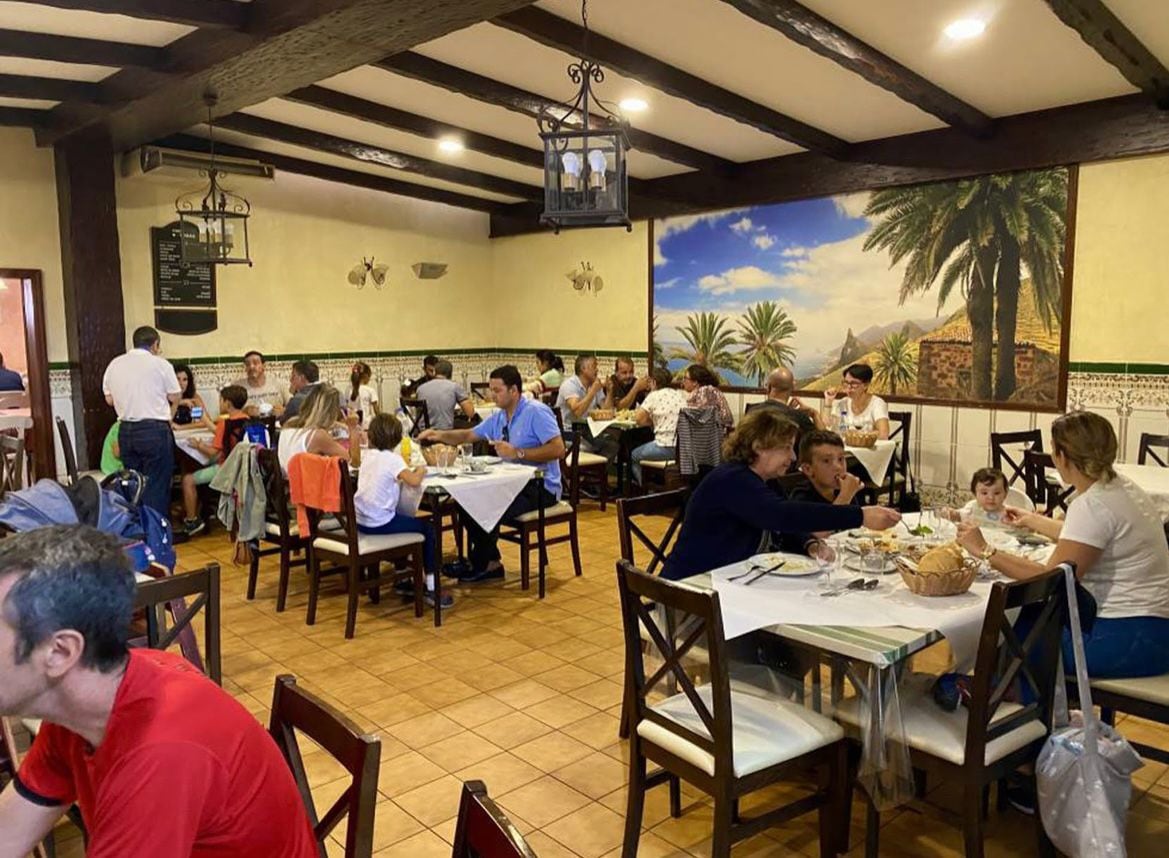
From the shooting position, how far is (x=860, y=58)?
5.26 meters

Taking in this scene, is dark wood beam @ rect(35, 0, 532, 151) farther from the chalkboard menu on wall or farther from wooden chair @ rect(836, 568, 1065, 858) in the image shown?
wooden chair @ rect(836, 568, 1065, 858)

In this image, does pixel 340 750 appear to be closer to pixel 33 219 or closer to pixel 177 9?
pixel 177 9

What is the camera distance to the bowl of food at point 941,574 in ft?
9.00

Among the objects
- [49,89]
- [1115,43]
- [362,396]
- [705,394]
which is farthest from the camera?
[362,396]

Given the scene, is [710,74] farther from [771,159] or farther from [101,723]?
[101,723]

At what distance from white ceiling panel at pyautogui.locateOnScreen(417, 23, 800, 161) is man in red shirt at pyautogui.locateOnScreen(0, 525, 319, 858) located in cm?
486

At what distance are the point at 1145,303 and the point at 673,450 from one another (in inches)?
138

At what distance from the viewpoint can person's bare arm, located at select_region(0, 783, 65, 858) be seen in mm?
1474

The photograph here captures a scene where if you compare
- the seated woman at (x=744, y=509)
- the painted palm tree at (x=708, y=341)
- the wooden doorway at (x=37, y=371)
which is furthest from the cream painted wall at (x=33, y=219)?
the seated woman at (x=744, y=509)

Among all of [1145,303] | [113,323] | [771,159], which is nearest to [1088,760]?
[1145,303]

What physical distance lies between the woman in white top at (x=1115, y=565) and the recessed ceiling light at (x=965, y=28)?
3.00 metres

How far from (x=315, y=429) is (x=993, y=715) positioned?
150 inches

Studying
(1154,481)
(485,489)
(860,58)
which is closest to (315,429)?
(485,489)

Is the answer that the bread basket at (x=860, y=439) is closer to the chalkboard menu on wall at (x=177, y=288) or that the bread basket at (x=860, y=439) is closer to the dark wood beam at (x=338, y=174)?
the dark wood beam at (x=338, y=174)
